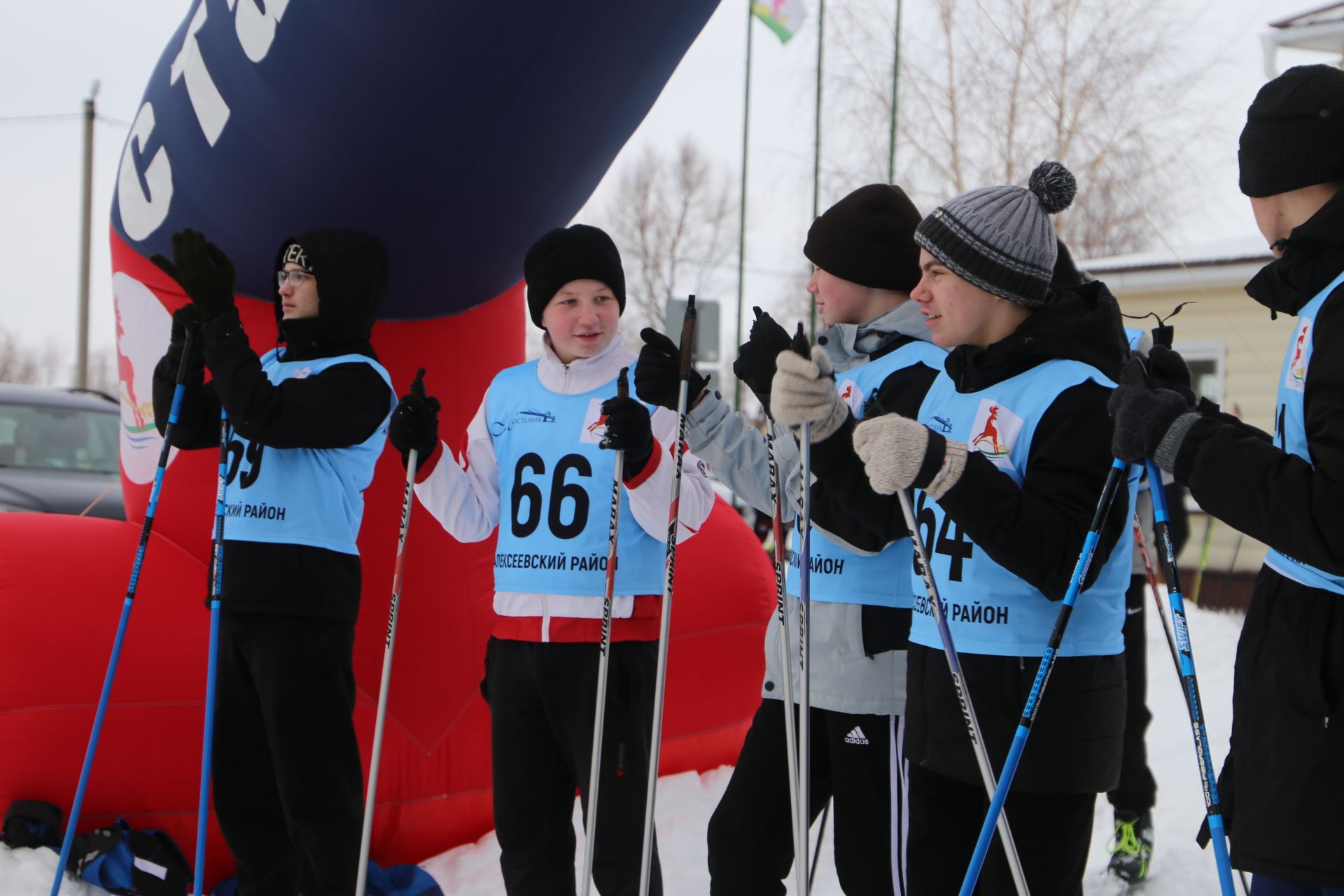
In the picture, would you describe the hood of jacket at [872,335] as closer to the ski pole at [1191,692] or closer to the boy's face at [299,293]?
the ski pole at [1191,692]

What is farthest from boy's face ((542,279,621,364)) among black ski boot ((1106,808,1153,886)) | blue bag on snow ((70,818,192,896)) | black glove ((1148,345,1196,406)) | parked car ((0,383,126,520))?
parked car ((0,383,126,520))

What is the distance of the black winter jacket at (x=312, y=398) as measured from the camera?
2.85 m

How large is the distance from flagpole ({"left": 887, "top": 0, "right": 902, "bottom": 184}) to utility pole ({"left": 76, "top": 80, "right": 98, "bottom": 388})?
12.3m

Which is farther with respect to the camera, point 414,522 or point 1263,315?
point 1263,315

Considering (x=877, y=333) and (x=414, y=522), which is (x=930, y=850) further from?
(x=414, y=522)

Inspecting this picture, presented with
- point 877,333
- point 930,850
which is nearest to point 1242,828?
point 930,850

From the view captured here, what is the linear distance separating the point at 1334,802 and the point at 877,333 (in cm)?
135

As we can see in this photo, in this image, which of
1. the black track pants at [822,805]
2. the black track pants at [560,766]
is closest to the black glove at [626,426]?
the black track pants at [560,766]

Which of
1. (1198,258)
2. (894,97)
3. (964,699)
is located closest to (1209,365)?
(1198,258)

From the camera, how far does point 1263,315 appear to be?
9.91 meters

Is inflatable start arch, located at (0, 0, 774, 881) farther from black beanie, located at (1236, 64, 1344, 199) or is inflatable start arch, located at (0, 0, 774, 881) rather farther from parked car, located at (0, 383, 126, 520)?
parked car, located at (0, 383, 126, 520)

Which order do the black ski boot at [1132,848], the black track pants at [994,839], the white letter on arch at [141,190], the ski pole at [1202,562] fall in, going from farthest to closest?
the ski pole at [1202,562]
the black ski boot at [1132,848]
the white letter on arch at [141,190]
the black track pants at [994,839]

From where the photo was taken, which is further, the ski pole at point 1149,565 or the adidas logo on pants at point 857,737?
the ski pole at point 1149,565

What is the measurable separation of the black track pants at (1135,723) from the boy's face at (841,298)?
170cm
